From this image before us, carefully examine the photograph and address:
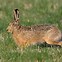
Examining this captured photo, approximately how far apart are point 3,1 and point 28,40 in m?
5.69

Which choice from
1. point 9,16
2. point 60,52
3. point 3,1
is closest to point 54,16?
point 9,16

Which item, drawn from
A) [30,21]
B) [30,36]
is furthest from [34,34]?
[30,21]

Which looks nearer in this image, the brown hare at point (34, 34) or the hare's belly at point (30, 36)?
the brown hare at point (34, 34)

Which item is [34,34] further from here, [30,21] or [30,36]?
[30,21]

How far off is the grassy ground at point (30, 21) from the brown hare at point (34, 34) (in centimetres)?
19

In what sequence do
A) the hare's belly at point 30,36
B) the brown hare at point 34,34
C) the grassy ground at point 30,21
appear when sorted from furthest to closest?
the hare's belly at point 30,36 → the brown hare at point 34,34 → the grassy ground at point 30,21

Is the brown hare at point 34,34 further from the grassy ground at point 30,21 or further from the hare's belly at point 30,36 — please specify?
the grassy ground at point 30,21

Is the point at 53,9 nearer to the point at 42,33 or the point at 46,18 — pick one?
the point at 46,18

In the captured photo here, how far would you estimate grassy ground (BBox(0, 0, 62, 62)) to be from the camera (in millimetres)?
8805

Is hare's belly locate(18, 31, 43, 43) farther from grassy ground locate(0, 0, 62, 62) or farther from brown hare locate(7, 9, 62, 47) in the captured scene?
grassy ground locate(0, 0, 62, 62)

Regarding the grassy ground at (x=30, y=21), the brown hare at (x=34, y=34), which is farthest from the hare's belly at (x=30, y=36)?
the grassy ground at (x=30, y=21)

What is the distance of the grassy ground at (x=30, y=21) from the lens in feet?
28.9

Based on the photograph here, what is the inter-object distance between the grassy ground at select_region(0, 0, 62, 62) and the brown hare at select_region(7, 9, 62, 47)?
19 cm

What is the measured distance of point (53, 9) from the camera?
47.4 feet
